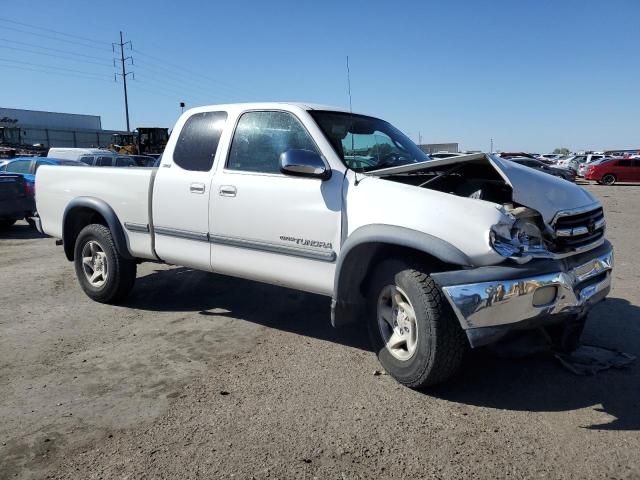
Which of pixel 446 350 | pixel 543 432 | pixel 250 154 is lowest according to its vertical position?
pixel 543 432

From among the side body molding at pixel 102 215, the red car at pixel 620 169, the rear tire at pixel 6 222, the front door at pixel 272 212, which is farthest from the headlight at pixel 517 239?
the red car at pixel 620 169

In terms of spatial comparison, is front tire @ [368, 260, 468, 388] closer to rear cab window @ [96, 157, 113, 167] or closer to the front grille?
the front grille

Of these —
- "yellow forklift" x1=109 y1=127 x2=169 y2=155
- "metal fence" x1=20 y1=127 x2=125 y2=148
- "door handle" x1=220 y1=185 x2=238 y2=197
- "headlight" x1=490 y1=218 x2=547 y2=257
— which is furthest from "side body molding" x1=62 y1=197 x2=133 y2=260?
"metal fence" x1=20 y1=127 x2=125 y2=148

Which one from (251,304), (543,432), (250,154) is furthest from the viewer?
(251,304)

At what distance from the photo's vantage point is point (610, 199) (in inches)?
800

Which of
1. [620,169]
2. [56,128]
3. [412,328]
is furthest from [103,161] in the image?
[56,128]

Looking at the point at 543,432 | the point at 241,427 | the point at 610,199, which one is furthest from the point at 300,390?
the point at 610,199

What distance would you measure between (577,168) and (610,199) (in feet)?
49.9

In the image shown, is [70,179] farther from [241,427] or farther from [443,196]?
[443,196]

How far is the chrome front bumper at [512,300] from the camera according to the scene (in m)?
3.07

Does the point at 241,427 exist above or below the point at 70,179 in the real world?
below

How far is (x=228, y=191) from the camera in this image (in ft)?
14.7

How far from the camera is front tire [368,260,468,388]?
331cm

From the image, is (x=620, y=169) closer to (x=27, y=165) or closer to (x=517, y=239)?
(x=27, y=165)
